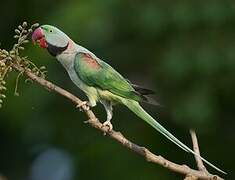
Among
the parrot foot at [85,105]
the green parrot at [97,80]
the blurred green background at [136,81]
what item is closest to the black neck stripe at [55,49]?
the green parrot at [97,80]

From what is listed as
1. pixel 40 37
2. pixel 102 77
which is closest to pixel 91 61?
pixel 102 77

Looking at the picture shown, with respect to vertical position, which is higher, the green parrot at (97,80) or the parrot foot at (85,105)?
the green parrot at (97,80)

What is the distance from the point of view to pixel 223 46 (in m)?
3.69

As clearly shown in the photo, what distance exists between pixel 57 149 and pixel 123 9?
155cm

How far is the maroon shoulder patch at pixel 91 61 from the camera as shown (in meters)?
1.90

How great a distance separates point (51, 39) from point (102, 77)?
180 millimetres

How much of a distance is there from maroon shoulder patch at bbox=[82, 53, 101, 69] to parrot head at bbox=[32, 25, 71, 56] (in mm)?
78

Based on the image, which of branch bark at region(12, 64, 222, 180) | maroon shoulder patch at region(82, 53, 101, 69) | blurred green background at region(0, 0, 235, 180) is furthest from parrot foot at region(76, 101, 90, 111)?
blurred green background at region(0, 0, 235, 180)

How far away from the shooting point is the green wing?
1900mm

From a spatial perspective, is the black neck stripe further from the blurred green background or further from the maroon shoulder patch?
the blurred green background

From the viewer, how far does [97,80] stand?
1.95 metres

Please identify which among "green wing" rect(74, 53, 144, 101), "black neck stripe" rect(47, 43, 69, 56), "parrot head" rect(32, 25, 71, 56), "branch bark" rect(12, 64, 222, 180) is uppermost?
"parrot head" rect(32, 25, 71, 56)

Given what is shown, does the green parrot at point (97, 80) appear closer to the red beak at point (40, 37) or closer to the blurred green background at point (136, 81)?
the red beak at point (40, 37)

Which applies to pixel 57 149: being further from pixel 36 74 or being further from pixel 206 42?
pixel 36 74
